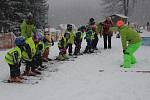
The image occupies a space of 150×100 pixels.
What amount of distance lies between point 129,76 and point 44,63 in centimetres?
438

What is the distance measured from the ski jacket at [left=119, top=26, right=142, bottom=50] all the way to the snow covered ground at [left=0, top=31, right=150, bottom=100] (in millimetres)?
972

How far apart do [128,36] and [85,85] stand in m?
3.77

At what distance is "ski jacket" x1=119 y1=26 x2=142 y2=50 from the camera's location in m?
13.4

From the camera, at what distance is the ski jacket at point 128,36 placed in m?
13.4

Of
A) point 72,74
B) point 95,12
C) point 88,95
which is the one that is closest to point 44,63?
point 72,74

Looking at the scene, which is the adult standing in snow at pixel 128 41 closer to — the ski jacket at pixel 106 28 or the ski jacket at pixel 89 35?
the ski jacket at pixel 89 35

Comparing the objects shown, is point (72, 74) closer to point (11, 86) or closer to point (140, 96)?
point (11, 86)

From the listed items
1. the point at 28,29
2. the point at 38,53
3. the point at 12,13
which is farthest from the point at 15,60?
the point at 12,13

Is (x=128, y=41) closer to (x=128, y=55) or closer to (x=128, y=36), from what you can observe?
(x=128, y=36)

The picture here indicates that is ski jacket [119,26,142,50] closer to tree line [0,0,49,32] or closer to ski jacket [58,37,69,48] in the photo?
ski jacket [58,37,69,48]

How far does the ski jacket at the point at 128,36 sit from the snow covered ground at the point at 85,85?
97 cm

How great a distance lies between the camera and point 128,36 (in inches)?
534

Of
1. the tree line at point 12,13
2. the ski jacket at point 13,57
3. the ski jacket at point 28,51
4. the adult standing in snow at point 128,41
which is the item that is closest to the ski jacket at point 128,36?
the adult standing in snow at point 128,41

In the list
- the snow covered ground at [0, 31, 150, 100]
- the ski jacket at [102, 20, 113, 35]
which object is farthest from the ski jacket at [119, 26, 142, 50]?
the ski jacket at [102, 20, 113, 35]
